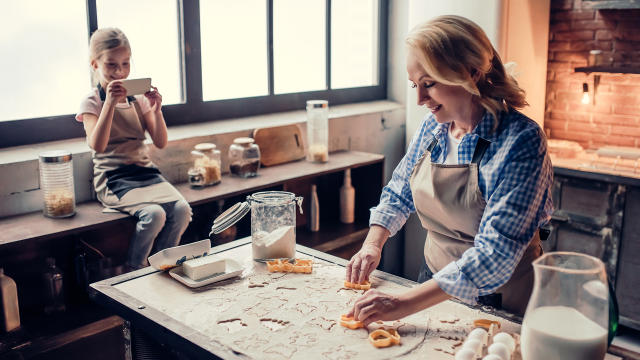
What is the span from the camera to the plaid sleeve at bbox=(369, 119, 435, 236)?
2043 mm

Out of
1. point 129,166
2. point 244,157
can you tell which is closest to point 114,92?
point 129,166

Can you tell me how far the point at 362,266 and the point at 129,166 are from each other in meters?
1.41

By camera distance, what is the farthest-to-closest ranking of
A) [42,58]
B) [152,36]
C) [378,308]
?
[152,36] → [42,58] → [378,308]

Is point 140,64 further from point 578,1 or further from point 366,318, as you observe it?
point 578,1

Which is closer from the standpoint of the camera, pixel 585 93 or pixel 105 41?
pixel 105 41

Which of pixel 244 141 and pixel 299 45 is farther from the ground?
pixel 299 45

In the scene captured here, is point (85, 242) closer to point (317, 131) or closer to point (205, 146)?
point (205, 146)

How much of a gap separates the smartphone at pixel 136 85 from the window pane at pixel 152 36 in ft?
1.84

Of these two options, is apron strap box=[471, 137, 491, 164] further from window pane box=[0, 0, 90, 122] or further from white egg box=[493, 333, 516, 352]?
window pane box=[0, 0, 90, 122]

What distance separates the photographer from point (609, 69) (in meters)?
3.90

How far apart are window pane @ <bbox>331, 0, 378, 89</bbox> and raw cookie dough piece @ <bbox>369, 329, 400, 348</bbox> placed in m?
3.16

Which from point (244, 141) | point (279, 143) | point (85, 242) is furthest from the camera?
point (279, 143)

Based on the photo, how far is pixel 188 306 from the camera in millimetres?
1701

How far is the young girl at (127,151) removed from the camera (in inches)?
105
